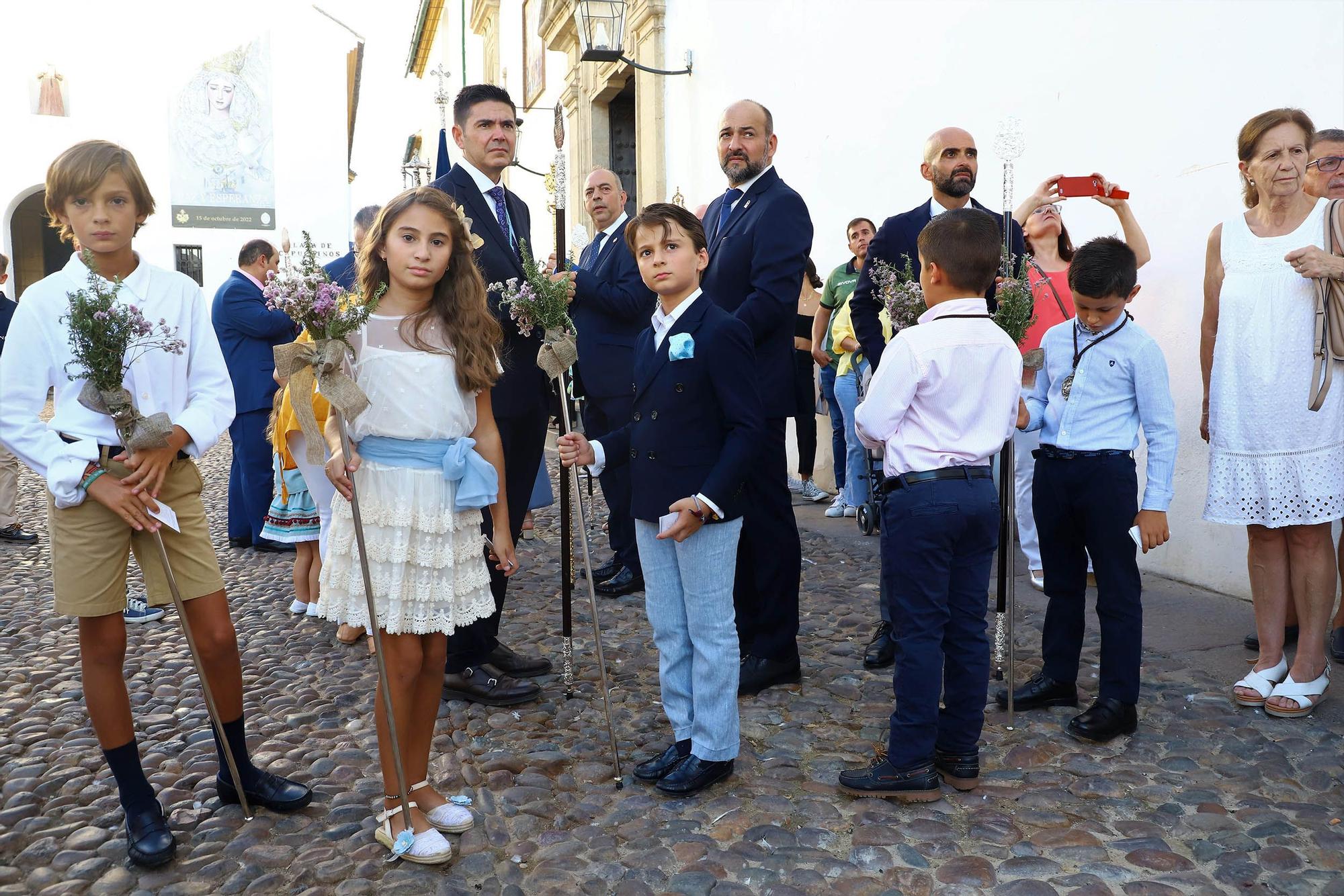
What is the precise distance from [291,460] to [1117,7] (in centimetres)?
479

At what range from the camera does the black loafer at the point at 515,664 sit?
4.28m

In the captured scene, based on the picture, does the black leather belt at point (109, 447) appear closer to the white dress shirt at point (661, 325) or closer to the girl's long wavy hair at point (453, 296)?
the girl's long wavy hair at point (453, 296)

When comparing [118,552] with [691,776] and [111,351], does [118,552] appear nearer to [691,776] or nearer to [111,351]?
[111,351]

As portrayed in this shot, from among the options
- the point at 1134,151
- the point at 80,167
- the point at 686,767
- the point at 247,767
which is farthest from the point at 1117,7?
the point at 247,767

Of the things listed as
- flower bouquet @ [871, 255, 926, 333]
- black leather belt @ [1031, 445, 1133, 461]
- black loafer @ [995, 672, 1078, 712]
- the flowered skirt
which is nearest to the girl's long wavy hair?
flower bouquet @ [871, 255, 926, 333]

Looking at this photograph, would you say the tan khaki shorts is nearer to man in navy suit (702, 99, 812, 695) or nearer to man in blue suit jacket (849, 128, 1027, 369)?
man in navy suit (702, 99, 812, 695)

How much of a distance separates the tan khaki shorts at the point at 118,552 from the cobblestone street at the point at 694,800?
664mm

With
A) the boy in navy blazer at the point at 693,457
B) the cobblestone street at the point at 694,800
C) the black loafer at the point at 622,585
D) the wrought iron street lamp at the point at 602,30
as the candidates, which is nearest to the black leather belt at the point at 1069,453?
the cobblestone street at the point at 694,800

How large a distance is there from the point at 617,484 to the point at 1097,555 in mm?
2767

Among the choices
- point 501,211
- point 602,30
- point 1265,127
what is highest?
point 602,30

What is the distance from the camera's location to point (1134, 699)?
3.56m

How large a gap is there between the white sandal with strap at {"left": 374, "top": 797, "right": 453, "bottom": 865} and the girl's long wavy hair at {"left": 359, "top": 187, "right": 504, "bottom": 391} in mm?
1192

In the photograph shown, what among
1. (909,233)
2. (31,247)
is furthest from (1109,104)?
(31,247)

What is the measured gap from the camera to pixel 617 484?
581 cm
